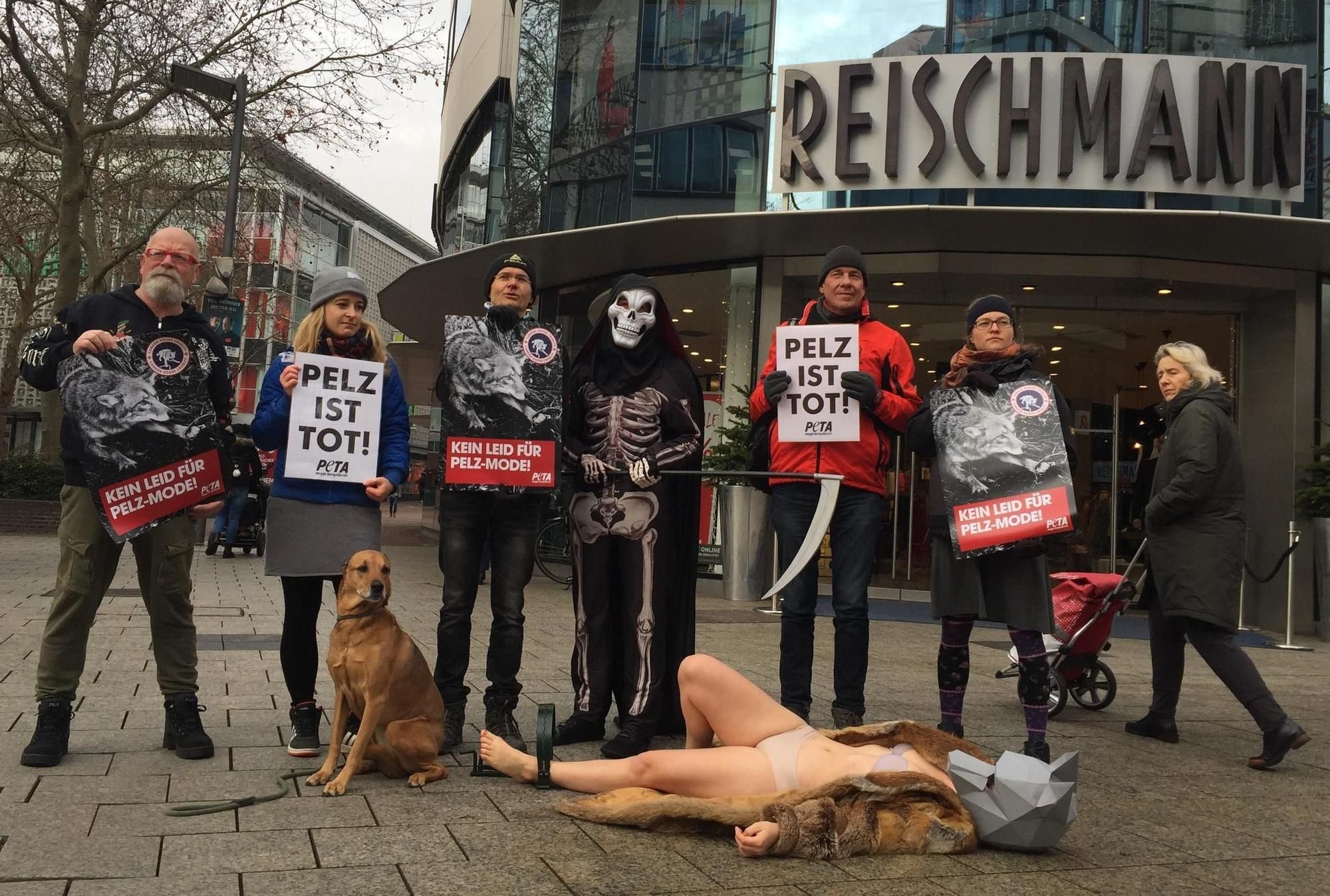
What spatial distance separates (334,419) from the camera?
4570 millimetres

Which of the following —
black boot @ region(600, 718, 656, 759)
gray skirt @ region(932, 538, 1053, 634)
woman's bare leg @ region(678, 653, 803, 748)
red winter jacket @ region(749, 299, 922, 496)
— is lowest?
black boot @ region(600, 718, 656, 759)

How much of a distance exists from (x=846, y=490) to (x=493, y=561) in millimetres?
1603

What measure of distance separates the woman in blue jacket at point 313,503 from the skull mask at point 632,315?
984 millimetres

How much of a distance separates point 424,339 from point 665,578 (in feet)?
67.1

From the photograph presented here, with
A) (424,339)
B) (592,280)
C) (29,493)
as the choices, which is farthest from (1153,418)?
(29,493)

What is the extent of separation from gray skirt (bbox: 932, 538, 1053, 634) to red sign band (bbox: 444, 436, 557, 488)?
1.79 meters

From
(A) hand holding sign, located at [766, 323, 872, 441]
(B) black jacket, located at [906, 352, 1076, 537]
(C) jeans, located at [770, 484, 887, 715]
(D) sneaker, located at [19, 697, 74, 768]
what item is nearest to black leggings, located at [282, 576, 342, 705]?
(D) sneaker, located at [19, 697, 74, 768]

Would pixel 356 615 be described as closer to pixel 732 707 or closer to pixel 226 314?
pixel 732 707

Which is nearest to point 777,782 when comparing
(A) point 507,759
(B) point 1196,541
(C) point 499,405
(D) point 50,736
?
(A) point 507,759

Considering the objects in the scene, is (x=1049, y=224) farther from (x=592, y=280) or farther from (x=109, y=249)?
(x=109, y=249)

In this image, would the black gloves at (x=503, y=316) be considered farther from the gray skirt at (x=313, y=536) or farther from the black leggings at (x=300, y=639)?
the black leggings at (x=300, y=639)

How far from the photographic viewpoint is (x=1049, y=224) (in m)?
12.4

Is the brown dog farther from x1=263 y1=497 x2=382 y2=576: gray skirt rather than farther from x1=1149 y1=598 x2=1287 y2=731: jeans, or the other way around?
x1=1149 y1=598 x2=1287 y2=731: jeans

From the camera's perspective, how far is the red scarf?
4.96 metres
